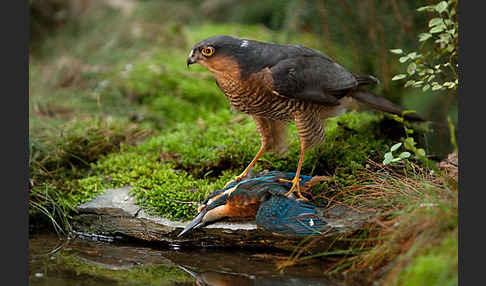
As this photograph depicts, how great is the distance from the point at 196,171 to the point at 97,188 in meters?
0.95

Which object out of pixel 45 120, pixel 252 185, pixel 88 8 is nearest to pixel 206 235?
pixel 252 185

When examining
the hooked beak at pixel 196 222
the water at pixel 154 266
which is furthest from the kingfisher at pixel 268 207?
the water at pixel 154 266

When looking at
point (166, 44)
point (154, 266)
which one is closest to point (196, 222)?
point (154, 266)

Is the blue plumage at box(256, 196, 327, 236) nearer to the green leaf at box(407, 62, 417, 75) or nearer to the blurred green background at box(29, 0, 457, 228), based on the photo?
the blurred green background at box(29, 0, 457, 228)

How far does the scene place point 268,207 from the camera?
11.0 ft

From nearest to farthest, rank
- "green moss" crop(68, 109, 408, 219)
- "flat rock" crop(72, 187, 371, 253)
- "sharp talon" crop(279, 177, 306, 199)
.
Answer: "flat rock" crop(72, 187, 371, 253), "sharp talon" crop(279, 177, 306, 199), "green moss" crop(68, 109, 408, 219)

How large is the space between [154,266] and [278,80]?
168 centimetres

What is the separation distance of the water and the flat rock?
0.08 metres

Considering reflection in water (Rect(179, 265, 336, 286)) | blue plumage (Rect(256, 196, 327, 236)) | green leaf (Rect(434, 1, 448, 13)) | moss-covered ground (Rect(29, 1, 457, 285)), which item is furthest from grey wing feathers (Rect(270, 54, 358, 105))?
reflection in water (Rect(179, 265, 336, 286))

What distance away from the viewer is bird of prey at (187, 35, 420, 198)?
11.4ft

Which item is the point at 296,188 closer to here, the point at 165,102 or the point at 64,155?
the point at 64,155

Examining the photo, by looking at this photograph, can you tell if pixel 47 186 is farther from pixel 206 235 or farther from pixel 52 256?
pixel 206 235

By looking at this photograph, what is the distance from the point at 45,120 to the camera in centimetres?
528

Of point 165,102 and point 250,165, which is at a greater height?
point 165,102
